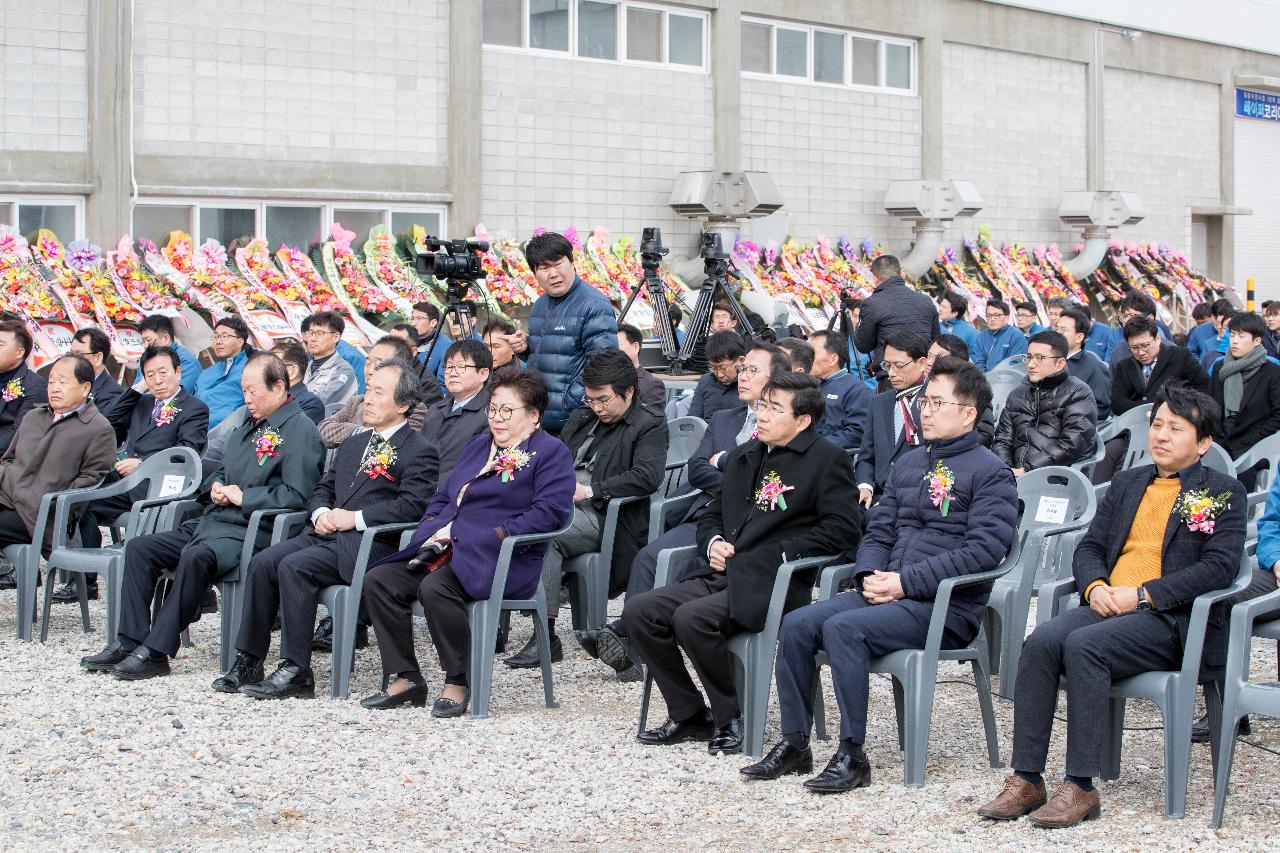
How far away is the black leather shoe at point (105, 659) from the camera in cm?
648

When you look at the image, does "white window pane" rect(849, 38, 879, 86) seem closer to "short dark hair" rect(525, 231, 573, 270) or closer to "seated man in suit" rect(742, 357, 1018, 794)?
"short dark hair" rect(525, 231, 573, 270)

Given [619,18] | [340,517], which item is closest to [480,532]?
[340,517]

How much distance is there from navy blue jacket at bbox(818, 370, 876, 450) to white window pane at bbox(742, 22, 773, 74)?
10513 mm

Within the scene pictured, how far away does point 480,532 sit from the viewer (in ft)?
19.3

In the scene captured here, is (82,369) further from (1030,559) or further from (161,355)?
(1030,559)

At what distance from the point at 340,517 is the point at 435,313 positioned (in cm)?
395

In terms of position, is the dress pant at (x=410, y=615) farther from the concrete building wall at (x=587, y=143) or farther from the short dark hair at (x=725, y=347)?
the concrete building wall at (x=587, y=143)

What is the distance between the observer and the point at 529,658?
655cm

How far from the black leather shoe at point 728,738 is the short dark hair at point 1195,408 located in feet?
5.60

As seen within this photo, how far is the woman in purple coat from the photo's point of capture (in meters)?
5.84

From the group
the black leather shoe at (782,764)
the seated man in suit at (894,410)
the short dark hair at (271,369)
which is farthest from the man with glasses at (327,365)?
the black leather shoe at (782,764)

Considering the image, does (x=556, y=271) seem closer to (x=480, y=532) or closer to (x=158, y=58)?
(x=480, y=532)

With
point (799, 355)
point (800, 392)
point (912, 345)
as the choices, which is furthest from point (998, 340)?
point (800, 392)

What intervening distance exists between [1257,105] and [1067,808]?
22196 mm
